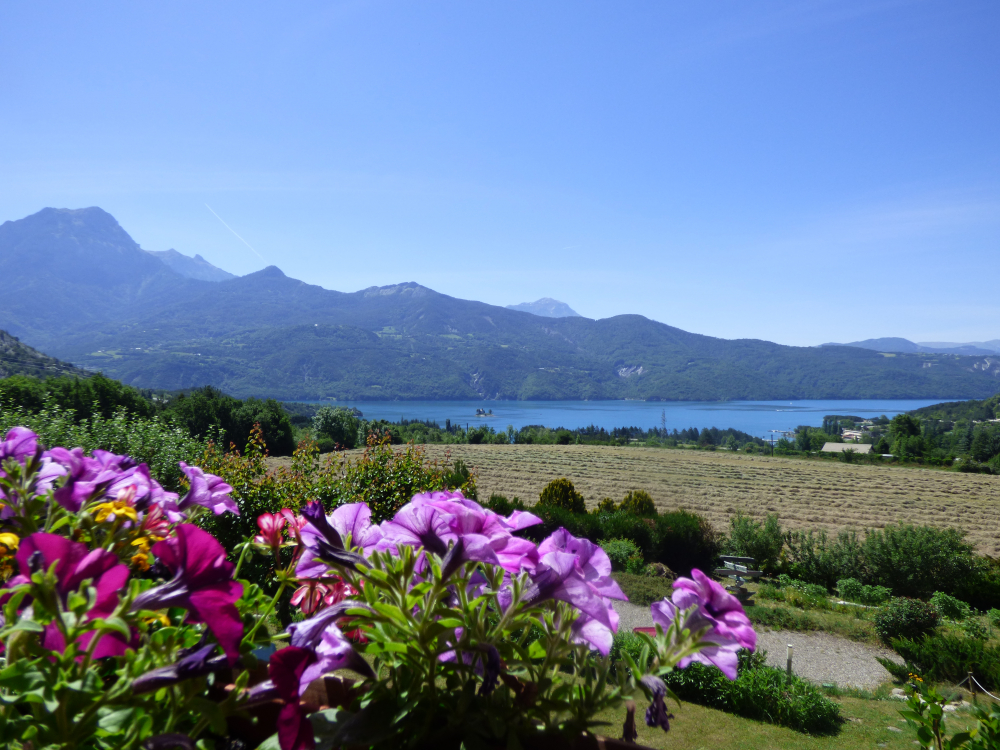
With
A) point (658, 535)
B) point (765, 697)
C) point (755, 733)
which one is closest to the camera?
point (755, 733)

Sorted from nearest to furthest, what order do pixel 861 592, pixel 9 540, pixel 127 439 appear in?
pixel 9 540, pixel 127 439, pixel 861 592

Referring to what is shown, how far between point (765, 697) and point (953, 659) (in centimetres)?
375

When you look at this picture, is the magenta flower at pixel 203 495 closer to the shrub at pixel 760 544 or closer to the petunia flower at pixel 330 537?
the petunia flower at pixel 330 537

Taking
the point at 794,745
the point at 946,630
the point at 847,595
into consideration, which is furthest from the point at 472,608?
the point at 847,595

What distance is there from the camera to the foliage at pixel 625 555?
14.4 m

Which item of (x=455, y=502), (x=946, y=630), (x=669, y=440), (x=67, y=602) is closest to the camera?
(x=67, y=602)

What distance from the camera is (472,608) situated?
0.64 meters

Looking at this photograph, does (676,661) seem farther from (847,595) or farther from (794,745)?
(847,595)

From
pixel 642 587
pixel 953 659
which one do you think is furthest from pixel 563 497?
pixel 953 659

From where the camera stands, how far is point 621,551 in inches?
591

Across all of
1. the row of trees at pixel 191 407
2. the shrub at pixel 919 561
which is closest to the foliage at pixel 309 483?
the shrub at pixel 919 561

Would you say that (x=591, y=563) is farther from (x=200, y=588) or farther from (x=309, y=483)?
(x=309, y=483)

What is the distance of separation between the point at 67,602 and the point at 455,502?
1.48 ft

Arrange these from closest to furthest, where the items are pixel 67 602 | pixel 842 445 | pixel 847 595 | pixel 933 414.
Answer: pixel 67 602 < pixel 847 595 < pixel 842 445 < pixel 933 414
